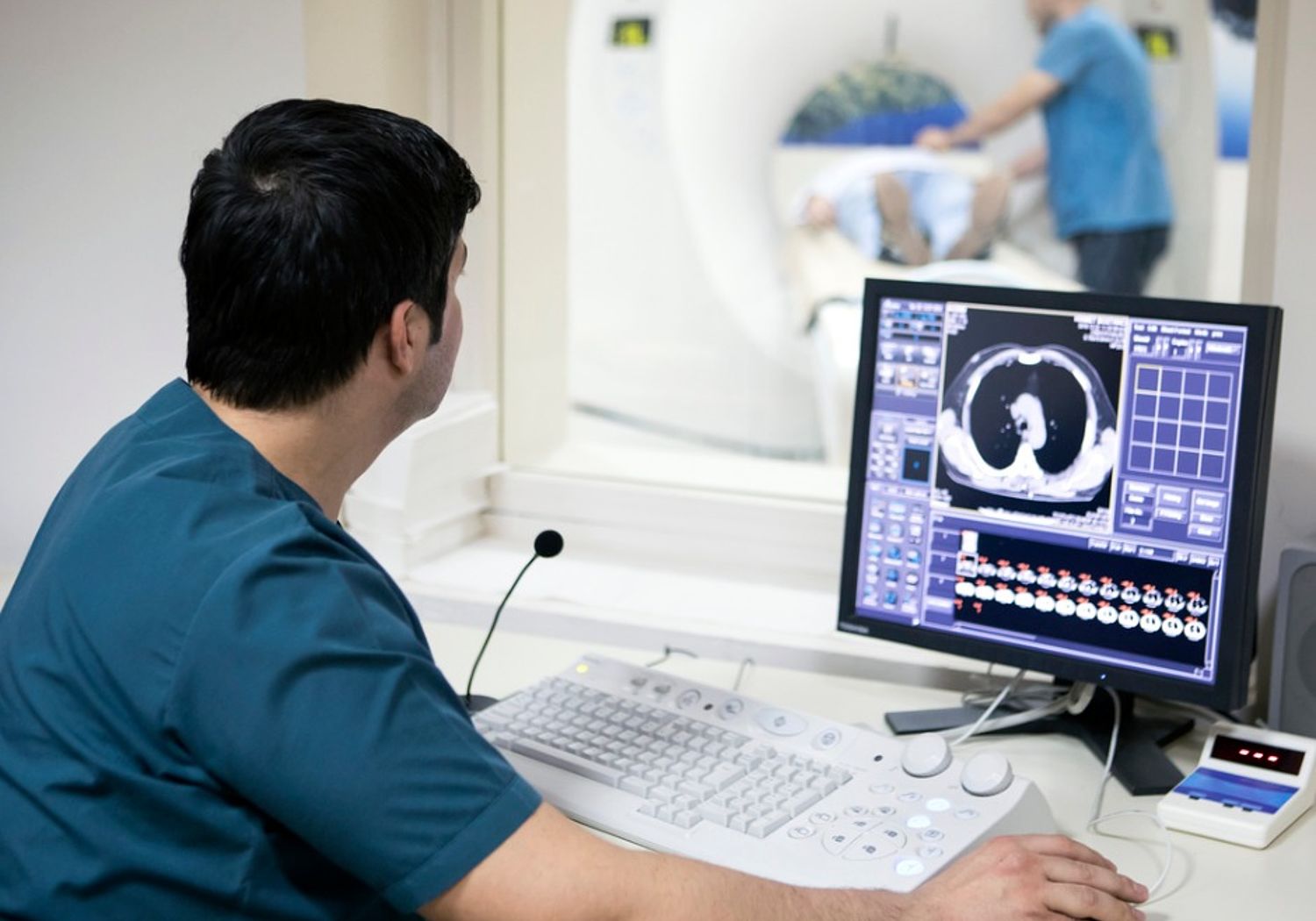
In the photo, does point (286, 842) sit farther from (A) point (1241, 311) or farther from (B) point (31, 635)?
(A) point (1241, 311)

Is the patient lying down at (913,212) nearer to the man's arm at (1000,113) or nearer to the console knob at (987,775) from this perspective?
the man's arm at (1000,113)

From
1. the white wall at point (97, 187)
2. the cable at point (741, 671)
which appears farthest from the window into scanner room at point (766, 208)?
the white wall at point (97, 187)

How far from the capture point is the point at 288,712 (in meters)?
1.01

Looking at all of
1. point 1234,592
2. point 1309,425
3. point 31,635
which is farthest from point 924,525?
point 31,635

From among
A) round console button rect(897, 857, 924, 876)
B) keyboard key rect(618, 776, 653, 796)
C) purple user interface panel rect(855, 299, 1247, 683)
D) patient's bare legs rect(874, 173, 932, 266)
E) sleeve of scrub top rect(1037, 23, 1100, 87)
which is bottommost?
round console button rect(897, 857, 924, 876)

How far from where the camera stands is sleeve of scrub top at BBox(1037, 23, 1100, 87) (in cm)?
200

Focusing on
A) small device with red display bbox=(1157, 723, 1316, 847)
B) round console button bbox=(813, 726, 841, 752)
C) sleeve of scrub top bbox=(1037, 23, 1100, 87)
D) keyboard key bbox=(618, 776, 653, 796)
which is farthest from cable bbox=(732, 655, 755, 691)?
sleeve of scrub top bbox=(1037, 23, 1100, 87)

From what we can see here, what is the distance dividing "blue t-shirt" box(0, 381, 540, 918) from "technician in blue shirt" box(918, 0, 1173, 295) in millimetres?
1243

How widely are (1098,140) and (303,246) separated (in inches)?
49.0

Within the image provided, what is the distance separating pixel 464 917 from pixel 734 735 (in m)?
0.52

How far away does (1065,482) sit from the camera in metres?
1.58

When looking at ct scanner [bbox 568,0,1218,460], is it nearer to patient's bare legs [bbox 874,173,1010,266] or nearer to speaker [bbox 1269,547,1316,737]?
patient's bare legs [bbox 874,173,1010,266]

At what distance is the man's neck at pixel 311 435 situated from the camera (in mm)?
1197

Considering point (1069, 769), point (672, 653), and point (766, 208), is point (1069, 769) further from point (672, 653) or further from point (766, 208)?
point (766, 208)
